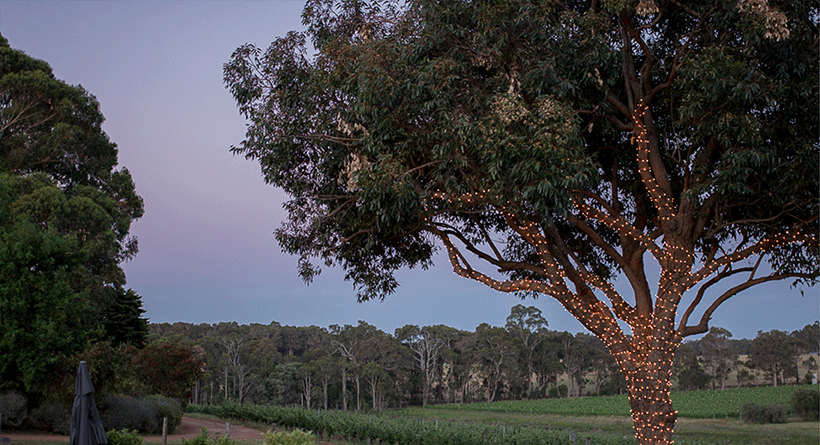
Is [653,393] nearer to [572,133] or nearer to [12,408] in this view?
[572,133]

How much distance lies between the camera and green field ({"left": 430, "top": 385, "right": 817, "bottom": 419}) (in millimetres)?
49534

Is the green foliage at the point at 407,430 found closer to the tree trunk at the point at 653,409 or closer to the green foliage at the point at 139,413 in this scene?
the green foliage at the point at 139,413

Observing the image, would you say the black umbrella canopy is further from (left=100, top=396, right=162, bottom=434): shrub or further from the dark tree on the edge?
(left=100, top=396, right=162, bottom=434): shrub

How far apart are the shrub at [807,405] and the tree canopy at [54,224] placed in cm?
3893

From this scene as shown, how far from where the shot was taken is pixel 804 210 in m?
10.4

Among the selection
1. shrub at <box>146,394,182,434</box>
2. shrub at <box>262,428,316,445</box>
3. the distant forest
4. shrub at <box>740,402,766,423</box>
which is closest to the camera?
shrub at <box>262,428,316,445</box>

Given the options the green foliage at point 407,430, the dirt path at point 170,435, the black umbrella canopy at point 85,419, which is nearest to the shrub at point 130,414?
→ the dirt path at point 170,435

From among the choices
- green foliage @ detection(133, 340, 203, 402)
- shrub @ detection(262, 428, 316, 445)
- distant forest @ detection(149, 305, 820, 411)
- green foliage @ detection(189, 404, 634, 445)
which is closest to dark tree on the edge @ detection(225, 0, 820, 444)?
shrub @ detection(262, 428, 316, 445)

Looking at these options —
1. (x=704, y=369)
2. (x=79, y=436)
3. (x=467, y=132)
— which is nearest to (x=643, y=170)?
(x=467, y=132)

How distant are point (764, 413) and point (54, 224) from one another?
4005cm

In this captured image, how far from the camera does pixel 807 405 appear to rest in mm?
37125

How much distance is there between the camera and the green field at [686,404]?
1950 inches

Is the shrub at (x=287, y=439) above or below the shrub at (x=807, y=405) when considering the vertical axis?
above

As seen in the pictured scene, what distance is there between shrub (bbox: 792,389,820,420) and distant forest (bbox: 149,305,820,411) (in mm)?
29820
